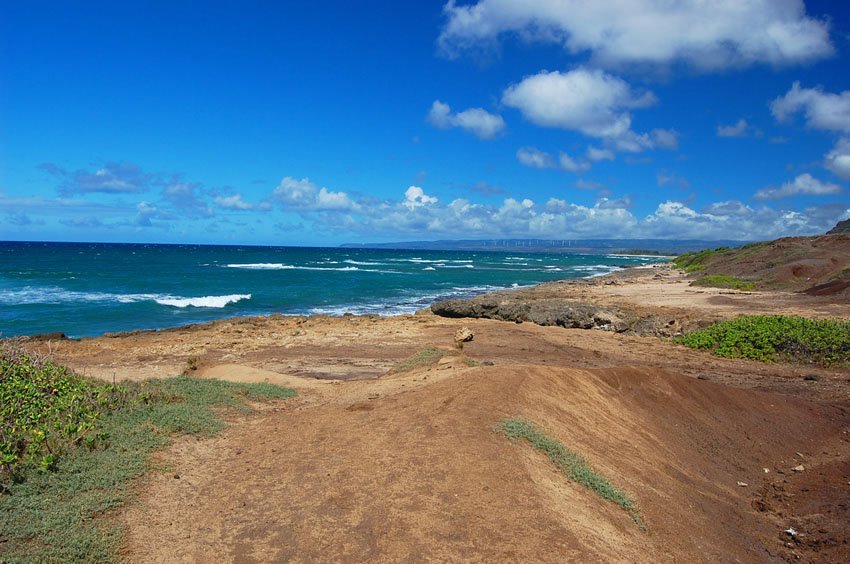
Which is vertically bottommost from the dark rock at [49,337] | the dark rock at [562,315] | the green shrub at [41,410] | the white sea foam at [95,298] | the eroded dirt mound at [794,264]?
the dark rock at [49,337]

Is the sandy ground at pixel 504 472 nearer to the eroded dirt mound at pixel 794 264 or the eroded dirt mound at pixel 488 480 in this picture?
the eroded dirt mound at pixel 488 480

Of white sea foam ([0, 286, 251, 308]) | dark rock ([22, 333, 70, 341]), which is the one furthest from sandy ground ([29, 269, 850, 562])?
white sea foam ([0, 286, 251, 308])

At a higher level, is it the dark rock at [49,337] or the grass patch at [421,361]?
the grass patch at [421,361]

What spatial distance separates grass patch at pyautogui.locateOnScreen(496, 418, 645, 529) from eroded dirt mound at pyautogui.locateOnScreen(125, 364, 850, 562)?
0.55 ft

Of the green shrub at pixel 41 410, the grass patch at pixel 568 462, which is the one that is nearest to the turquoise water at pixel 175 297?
the green shrub at pixel 41 410

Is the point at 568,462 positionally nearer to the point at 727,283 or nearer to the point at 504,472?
the point at 504,472

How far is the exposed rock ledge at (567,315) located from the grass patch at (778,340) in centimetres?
234

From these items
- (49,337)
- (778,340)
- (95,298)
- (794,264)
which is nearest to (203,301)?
(95,298)

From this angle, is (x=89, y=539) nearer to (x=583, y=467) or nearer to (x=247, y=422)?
(x=247, y=422)

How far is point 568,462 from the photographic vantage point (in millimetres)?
7059

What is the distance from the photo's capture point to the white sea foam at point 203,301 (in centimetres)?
3434

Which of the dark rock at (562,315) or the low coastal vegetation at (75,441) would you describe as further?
the dark rock at (562,315)

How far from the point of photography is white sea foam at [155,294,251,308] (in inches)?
1352

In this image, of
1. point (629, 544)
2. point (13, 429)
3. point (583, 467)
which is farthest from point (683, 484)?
point (13, 429)
